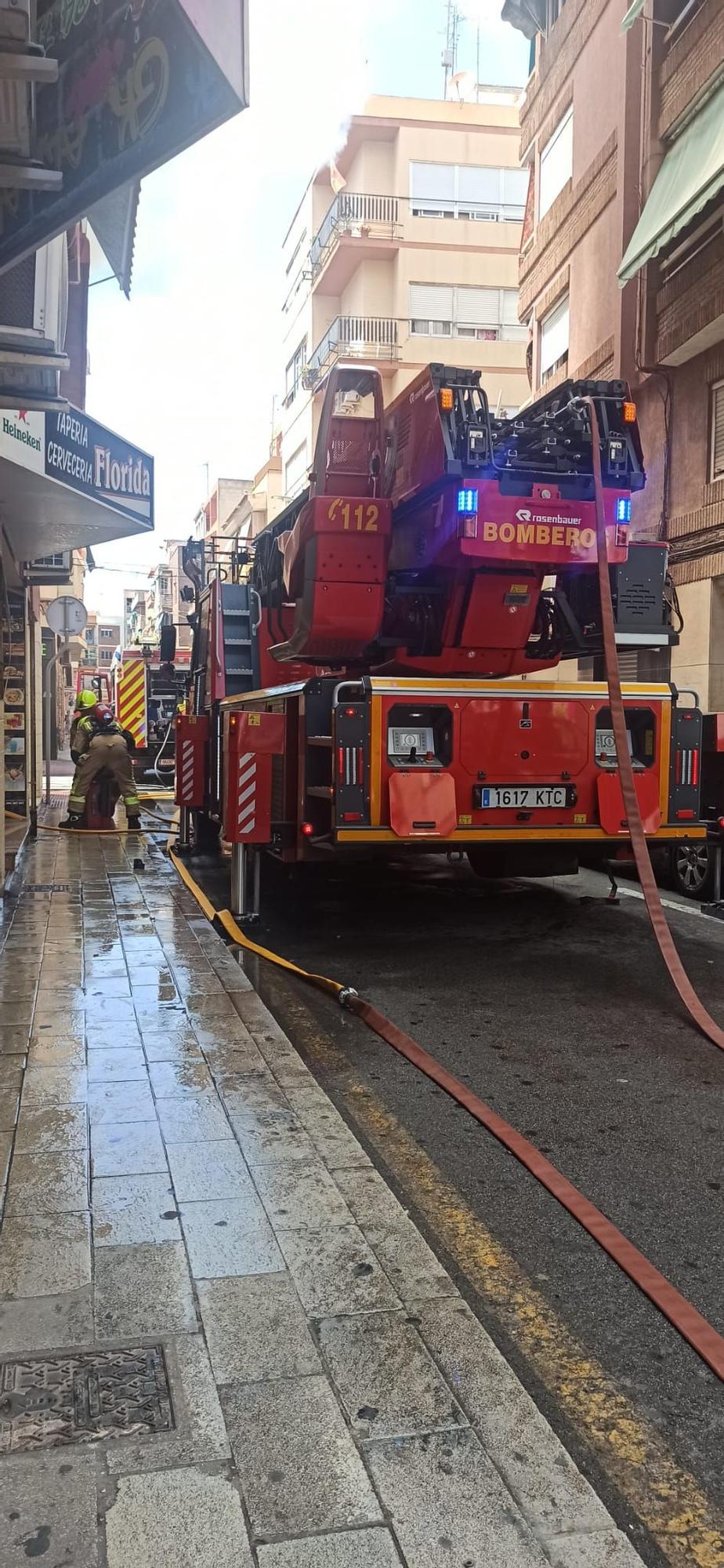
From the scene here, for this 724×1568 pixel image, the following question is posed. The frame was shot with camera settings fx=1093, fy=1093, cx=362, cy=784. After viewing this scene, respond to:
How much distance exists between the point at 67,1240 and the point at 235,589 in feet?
27.1

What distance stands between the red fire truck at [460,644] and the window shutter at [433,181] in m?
28.0

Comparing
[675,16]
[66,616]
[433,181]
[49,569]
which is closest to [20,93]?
[49,569]

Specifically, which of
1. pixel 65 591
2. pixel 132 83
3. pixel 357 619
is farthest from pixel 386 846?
pixel 65 591

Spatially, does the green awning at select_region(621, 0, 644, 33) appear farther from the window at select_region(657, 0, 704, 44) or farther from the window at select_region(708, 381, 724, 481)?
the window at select_region(708, 381, 724, 481)

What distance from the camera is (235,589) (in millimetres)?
10656

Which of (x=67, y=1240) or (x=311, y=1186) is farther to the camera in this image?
(x=311, y=1186)

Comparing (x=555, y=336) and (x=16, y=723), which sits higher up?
(x=555, y=336)

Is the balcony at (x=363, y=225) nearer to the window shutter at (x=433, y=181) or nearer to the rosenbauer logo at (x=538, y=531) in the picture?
the window shutter at (x=433, y=181)

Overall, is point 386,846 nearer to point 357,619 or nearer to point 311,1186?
point 357,619

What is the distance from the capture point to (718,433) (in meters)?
13.8

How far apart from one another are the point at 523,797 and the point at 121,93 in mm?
4544

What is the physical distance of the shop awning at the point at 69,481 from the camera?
777 centimetres

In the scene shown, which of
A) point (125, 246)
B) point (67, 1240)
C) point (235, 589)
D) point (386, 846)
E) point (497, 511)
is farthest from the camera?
point (235, 589)

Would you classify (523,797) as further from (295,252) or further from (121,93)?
(295,252)
